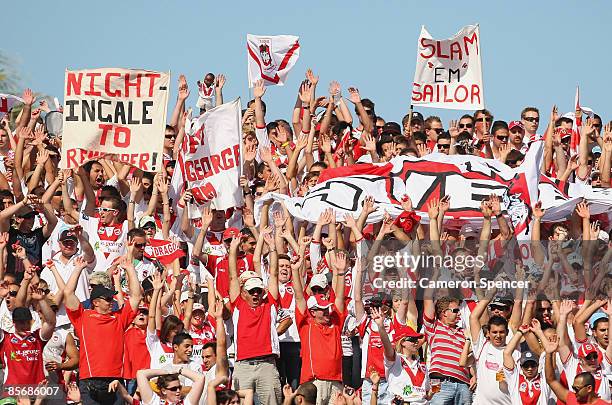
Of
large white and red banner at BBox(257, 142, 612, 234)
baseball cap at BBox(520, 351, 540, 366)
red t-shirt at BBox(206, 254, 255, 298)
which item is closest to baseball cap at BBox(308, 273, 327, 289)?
red t-shirt at BBox(206, 254, 255, 298)

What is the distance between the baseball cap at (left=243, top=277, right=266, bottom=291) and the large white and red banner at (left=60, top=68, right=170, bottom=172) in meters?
2.50

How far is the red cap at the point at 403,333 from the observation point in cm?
1761

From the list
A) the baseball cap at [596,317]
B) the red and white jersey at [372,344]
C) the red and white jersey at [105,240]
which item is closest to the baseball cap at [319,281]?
the red and white jersey at [372,344]

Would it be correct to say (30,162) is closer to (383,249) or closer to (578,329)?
(383,249)

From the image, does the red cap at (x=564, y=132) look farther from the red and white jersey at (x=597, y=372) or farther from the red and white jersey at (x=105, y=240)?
the red and white jersey at (x=105, y=240)

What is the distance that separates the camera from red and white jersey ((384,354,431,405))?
17.3 metres

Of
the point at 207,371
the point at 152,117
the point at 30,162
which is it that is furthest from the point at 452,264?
the point at 30,162

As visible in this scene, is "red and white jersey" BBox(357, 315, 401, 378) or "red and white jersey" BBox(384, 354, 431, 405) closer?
"red and white jersey" BBox(384, 354, 431, 405)

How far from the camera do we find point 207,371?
1756 centimetres

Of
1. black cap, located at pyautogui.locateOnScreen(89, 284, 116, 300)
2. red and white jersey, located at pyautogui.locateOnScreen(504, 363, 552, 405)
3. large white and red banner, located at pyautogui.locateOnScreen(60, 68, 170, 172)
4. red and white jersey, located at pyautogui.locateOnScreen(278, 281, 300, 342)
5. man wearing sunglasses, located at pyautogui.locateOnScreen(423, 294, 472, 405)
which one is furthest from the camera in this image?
large white and red banner, located at pyautogui.locateOnScreen(60, 68, 170, 172)

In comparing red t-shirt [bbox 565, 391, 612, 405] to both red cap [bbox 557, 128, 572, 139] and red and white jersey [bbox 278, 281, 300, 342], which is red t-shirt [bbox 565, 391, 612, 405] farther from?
red cap [bbox 557, 128, 572, 139]

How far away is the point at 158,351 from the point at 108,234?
2124mm

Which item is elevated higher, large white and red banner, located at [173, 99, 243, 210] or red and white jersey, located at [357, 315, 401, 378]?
large white and red banner, located at [173, 99, 243, 210]

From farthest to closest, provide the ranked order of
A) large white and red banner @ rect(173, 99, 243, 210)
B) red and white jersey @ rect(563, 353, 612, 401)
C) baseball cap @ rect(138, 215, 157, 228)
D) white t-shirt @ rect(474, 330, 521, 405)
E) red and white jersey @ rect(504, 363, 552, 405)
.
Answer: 1. large white and red banner @ rect(173, 99, 243, 210)
2. baseball cap @ rect(138, 215, 157, 228)
3. white t-shirt @ rect(474, 330, 521, 405)
4. red and white jersey @ rect(504, 363, 552, 405)
5. red and white jersey @ rect(563, 353, 612, 401)
